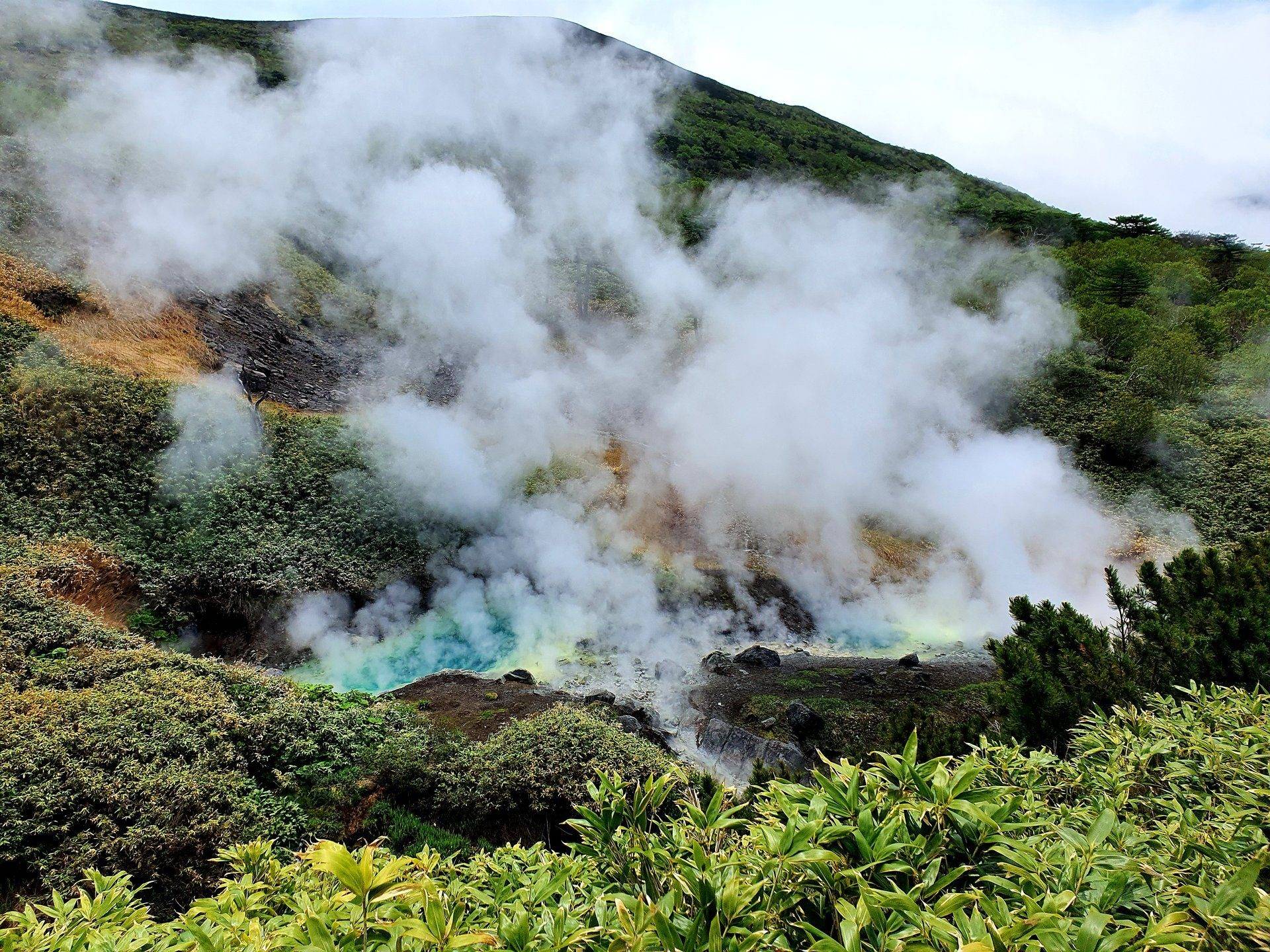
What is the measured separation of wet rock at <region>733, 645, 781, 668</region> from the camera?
9984 millimetres

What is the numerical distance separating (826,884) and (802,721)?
23.2ft

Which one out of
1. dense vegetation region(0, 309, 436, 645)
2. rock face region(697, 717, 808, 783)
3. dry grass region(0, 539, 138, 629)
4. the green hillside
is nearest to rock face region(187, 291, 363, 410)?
the green hillside

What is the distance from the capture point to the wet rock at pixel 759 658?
998 centimetres

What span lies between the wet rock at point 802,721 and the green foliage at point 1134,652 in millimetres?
2672

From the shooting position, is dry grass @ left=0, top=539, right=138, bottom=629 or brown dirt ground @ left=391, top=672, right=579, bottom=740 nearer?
brown dirt ground @ left=391, top=672, right=579, bottom=740

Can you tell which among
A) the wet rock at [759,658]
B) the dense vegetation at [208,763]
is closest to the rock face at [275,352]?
the dense vegetation at [208,763]

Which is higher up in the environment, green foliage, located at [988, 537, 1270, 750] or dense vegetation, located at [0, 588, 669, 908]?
green foliage, located at [988, 537, 1270, 750]

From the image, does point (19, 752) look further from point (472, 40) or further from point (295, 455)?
point (472, 40)

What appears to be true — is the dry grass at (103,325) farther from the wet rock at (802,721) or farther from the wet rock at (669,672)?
the wet rock at (802,721)

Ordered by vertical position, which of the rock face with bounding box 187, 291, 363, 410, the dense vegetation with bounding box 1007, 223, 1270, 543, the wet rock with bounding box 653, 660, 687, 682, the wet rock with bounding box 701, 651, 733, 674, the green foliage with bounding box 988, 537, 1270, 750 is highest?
the dense vegetation with bounding box 1007, 223, 1270, 543

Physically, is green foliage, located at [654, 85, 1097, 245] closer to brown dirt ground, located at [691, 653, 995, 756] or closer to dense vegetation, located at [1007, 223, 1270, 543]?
dense vegetation, located at [1007, 223, 1270, 543]

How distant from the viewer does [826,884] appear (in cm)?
159

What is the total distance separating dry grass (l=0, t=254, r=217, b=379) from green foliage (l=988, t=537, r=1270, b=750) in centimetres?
1500

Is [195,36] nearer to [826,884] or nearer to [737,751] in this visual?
[737,751]
